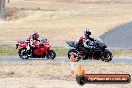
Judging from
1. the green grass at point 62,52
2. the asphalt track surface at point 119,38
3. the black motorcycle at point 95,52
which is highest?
the black motorcycle at point 95,52

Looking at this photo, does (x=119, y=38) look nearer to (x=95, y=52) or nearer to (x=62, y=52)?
(x=62, y=52)

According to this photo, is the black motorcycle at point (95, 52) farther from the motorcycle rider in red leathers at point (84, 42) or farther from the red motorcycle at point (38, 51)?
the red motorcycle at point (38, 51)

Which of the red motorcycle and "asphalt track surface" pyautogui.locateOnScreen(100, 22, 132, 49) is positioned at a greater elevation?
the red motorcycle

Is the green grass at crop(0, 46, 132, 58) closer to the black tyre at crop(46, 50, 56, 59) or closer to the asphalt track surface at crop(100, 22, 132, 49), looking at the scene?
the black tyre at crop(46, 50, 56, 59)

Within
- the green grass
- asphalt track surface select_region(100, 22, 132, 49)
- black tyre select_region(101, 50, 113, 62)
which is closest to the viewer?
black tyre select_region(101, 50, 113, 62)

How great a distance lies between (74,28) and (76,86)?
3876cm

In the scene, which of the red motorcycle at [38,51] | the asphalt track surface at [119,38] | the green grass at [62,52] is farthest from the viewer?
the asphalt track surface at [119,38]

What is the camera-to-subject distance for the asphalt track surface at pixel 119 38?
42.1 meters

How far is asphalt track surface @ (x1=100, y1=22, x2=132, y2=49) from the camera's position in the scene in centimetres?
4209

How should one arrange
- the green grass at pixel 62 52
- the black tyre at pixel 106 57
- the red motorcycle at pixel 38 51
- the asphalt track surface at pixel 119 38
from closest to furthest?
the black tyre at pixel 106 57 → the red motorcycle at pixel 38 51 → the green grass at pixel 62 52 → the asphalt track surface at pixel 119 38

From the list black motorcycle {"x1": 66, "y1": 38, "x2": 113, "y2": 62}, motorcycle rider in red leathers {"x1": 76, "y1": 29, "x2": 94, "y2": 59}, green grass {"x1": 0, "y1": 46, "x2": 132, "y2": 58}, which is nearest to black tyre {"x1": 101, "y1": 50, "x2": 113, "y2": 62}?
black motorcycle {"x1": 66, "y1": 38, "x2": 113, "y2": 62}

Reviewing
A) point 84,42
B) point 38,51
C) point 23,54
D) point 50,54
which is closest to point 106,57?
point 84,42

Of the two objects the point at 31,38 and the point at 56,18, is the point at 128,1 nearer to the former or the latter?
the point at 56,18

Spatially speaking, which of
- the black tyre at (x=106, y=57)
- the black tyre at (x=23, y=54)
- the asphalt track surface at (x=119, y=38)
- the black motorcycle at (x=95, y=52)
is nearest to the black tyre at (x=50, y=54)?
the black tyre at (x=23, y=54)
